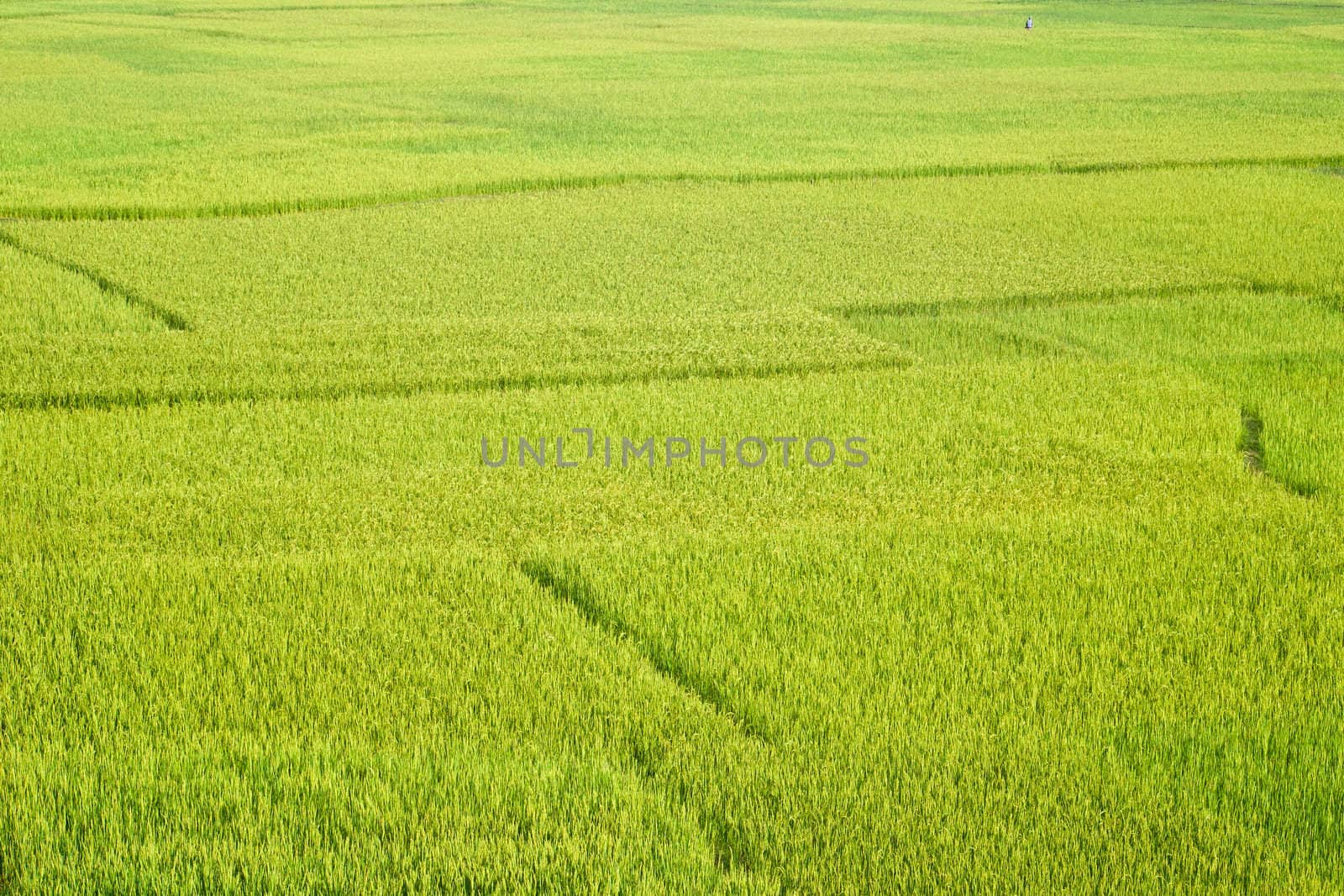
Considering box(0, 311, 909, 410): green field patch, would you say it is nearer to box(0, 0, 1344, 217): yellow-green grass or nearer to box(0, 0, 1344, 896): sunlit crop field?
box(0, 0, 1344, 896): sunlit crop field

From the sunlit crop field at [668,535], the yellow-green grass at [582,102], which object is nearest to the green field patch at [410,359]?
the sunlit crop field at [668,535]

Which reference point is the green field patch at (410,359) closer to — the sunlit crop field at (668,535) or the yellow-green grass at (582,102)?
the sunlit crop field at (668,535)

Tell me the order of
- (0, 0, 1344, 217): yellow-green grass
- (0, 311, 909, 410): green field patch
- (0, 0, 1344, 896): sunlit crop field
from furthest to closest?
1. (0, 0, 1344, 217): yellow-green grass
2. (0, 311, 909, 410): green field patch
3. (0, 0, 1344, 896): sunlit crop field

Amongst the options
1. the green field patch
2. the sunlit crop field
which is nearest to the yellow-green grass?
the sunlit crop field

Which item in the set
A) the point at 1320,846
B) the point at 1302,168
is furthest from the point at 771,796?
the point at 1302,168

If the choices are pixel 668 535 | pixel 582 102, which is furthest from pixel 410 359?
pixel 582 102

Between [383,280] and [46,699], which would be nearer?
[46,699]

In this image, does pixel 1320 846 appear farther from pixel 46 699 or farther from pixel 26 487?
pixel 26 487

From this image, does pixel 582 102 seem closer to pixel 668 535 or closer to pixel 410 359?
pixel 410 359

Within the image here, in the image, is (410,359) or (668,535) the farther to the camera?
(410,359)
